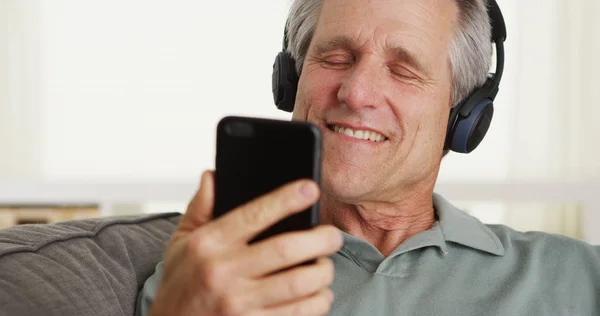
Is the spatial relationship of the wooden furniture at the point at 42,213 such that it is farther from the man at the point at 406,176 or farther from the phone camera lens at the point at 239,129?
the phone camera lens at the point at 239,129

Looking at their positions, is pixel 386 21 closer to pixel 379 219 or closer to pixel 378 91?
pixel 378 91

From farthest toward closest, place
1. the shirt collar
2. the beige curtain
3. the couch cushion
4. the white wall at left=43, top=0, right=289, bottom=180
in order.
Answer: the white wall at left=43, top=0, right=289, bottom=180
the beige curtain
the shirt collar
the couch cushion

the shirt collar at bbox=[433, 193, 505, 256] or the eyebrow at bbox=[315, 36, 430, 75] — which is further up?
the eyebrow at bbox=[315, 36, 430, 75]

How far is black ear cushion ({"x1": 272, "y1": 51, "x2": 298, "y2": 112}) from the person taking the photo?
162cm

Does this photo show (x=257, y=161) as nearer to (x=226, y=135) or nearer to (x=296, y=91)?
(x=226, y=135)

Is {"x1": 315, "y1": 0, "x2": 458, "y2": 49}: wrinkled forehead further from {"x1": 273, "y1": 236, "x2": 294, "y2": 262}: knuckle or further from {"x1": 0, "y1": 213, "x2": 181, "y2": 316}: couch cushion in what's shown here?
{"x1": 273, "y1": 236, "x2": 294, "y2": 262}: knuckle

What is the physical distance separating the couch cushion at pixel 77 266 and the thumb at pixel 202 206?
0.34 m

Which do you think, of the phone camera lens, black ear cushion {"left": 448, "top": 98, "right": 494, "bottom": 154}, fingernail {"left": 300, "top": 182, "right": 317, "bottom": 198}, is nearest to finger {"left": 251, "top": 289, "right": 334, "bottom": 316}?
fingernail {"left": 300, "top": 182, "right": 317, "bottom": 198}

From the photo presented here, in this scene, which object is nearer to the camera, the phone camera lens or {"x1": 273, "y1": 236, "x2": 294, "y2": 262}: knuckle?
{"x1": 273, "y1": 236, "x2": 294, "y2": 262}: knuckle

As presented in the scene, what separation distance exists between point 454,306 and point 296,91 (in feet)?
1.92

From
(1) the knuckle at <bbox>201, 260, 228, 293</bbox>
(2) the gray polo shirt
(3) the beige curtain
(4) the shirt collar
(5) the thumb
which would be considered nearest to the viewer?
(1) the knuckle at <bbox>201, 260, 228, 293</bbox>

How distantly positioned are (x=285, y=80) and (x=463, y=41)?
→ 391 millimetres

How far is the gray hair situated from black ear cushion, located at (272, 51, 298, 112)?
0.02m

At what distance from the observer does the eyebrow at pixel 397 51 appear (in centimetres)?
146
